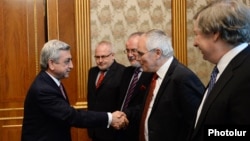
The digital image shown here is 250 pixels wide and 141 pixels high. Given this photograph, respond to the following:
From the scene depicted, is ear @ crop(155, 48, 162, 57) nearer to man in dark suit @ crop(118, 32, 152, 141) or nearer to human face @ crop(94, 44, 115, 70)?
man in dark suit @ crop(118, 32, 152, 141)

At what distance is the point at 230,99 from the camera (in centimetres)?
157

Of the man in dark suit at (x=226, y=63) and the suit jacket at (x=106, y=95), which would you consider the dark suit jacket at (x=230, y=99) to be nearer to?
the man in dark suit at (x=226, y=63)

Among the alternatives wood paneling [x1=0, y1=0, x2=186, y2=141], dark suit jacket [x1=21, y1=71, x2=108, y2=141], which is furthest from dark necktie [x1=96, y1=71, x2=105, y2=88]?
dark suit jacket [x1=21, y1=71, x2=108, y2=141]

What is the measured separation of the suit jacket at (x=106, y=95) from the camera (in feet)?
12.1

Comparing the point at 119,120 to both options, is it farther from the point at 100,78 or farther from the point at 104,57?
the point at 104,57

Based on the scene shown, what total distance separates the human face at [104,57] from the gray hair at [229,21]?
228cm

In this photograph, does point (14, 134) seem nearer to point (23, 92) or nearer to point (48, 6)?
point (23, 92)

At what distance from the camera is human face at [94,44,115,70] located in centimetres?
393

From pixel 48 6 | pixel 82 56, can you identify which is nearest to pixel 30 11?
pixel 48 6

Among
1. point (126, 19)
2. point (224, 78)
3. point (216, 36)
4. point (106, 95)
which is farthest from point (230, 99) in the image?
point (126, 19)

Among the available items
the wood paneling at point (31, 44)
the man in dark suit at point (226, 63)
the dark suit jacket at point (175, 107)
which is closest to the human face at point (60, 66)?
the dark suit jacket at point (175, 107)

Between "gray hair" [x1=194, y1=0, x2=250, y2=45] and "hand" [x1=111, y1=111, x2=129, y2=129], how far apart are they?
58.6 inches

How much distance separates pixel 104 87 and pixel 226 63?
217 cm

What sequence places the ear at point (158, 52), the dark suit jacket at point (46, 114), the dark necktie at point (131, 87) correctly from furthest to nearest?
1. the dark necktie at point (131, 87)
2. the dark suit jacket at point (46, 114)
3. the ear at point (158, 52)
